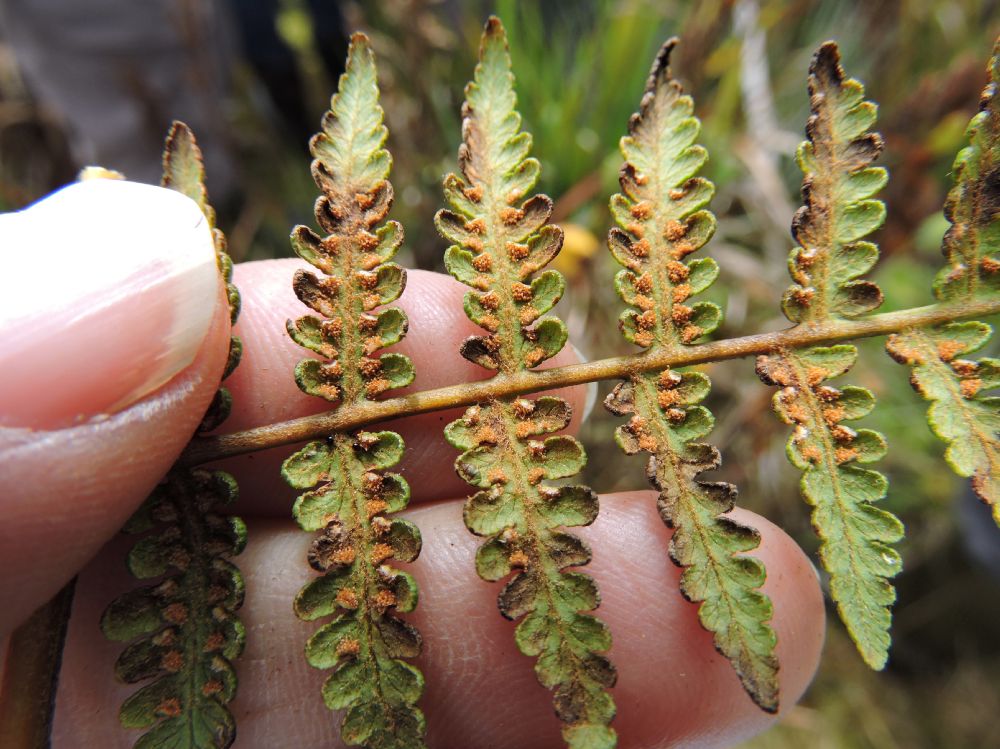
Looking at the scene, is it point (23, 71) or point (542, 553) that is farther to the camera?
point (23, 71)

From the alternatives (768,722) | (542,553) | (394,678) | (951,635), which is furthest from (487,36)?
(951,635)

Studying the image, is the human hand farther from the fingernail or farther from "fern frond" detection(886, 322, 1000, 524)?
"fern frond" detection(886, 322, 1000, 524)

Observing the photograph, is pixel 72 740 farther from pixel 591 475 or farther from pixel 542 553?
pixel 591 475

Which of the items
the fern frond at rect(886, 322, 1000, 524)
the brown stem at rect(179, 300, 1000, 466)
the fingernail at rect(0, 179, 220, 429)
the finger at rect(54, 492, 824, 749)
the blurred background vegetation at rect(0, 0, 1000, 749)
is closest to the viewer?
the fingernail at rect(0, 179, 220, 429)

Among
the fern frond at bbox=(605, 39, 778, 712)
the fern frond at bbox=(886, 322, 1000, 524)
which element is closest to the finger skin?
the fern frond at bbox=(605, 39, 778, 712)

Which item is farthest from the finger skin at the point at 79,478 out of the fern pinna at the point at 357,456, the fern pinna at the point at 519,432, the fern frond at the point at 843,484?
the fern frond at the point at 843,484

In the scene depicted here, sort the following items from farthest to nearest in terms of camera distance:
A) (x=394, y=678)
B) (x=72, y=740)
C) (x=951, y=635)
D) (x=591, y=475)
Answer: (x=951, y=635) < (x=591, y=475) < (x=72, y=740) < (x=394, y=678)

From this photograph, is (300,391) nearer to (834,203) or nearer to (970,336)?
(834,203)

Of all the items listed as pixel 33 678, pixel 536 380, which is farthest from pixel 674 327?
pixel 33 678
